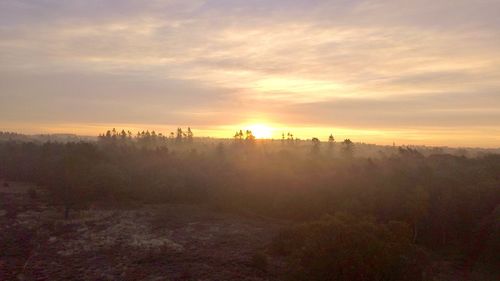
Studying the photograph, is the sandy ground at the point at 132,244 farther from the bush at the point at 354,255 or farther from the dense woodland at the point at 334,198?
the bush at the point at 354,255

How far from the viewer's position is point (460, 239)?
40.3 metres

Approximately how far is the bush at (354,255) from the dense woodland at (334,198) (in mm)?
50

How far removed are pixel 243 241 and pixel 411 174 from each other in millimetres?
22750

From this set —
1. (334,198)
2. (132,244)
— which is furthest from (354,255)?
(334,198)

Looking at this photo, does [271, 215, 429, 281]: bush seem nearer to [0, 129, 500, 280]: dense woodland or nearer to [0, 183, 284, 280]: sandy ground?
[0, 129, 500, 280]: dense woodland

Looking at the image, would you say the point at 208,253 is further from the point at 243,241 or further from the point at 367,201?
the point at 367,201

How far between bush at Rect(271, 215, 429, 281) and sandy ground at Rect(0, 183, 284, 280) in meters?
9.98

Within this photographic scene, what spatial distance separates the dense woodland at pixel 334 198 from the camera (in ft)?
69.7

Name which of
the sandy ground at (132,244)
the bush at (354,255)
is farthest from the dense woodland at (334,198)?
the sandy ground at (132,244)

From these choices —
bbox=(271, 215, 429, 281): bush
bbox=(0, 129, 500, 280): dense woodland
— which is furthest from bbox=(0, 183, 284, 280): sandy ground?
bbox=(271, 215, 429, 281): bush

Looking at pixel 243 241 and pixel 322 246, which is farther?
pixel 243 241

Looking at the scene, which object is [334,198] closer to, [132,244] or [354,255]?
[132,244]

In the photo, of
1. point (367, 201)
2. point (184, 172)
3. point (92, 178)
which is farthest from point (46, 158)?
point (367, 201)

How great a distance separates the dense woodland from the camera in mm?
21250
